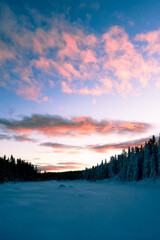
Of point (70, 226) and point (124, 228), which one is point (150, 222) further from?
point (70, 226)

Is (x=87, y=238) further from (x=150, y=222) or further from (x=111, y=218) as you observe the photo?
(x=150, y=222)

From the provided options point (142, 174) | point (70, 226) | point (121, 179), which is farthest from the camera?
point (121, 179)

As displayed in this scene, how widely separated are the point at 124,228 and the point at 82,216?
2981 mm

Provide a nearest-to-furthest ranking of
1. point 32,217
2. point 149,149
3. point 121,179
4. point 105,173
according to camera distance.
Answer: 1. point 32,217
2. point 149,149
3. point 121,179
4. point 105,173

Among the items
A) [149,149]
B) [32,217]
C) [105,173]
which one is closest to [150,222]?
[32,217]

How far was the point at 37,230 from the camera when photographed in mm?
6715

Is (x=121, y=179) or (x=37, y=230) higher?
(x=37, y=230)

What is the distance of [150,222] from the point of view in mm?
7883

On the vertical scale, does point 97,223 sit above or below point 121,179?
above

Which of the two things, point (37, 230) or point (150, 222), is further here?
point (150, 222)

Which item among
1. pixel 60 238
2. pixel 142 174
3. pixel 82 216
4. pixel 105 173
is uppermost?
pixel 60 238

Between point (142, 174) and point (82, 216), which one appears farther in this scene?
point (142, 174)

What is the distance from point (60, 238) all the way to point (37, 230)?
137cm

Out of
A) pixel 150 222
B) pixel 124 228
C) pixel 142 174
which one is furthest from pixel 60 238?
pixel 142 174
